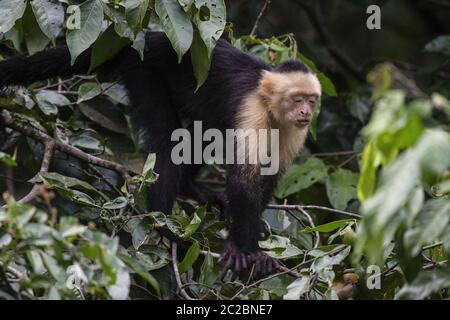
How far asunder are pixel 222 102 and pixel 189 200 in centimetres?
90

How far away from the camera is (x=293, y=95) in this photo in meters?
4.66

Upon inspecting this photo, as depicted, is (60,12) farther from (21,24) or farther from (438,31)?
(438,31)

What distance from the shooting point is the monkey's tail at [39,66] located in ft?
14.6

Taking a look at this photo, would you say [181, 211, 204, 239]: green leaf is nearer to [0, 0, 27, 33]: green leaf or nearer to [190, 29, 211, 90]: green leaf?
[190, 29, 211, 90]: green leaf

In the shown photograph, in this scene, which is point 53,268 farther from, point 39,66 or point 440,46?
point 440,46

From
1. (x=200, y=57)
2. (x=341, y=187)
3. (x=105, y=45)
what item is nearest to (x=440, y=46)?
(x=341, y=187)

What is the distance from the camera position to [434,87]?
22.0 feet

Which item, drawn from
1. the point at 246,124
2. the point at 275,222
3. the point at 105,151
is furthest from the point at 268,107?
the point at 105,151

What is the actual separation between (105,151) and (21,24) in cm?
102

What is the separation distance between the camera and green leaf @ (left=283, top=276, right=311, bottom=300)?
315cm

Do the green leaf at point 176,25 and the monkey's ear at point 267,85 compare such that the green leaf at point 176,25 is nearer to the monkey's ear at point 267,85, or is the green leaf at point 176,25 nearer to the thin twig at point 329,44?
the monkey's ear at point 267,85

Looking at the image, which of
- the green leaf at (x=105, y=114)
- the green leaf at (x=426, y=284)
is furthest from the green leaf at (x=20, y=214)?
the green leaf at (x=105, y=114)

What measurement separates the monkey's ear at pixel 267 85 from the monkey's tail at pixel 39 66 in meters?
1.10

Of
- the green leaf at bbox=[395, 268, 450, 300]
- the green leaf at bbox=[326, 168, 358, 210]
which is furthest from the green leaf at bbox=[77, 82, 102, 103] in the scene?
the green leaf at bbox=[395, 268, 450, 300]
